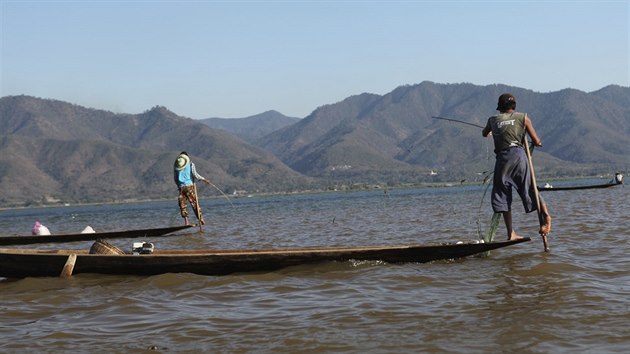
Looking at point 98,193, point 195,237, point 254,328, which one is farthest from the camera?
point 98,193

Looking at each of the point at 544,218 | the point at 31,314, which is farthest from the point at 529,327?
the point at 31,314

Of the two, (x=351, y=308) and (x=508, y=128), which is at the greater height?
(x=508, y=128)

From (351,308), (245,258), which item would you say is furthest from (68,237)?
(351,308)

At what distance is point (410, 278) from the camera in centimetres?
852

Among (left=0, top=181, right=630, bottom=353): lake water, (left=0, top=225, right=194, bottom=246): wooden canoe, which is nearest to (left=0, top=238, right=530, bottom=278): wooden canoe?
(left=0, top=181, right=630, bottom=353): lake water

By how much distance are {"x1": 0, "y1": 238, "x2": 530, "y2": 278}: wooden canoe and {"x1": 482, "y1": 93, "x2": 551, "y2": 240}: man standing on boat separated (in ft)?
2.42

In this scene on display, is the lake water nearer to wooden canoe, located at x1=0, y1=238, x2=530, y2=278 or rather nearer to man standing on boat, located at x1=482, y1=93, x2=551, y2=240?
wooden canoe, located at x1=0, y1=238, x2=530, y2=278

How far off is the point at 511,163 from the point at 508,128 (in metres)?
0.53

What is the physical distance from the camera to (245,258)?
9.48 m

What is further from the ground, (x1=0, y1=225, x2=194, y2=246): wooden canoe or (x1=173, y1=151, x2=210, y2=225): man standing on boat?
(x1=173, y1=151, x2=210, y2=225): man standing on boat

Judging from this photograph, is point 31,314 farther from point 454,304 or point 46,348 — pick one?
point 454,304

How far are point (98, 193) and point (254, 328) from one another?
203223 millimetres

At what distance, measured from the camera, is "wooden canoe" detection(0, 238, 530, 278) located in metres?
9.50

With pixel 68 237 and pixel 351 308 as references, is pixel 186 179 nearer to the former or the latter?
pixel 68 237
